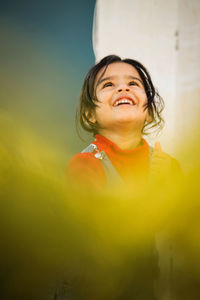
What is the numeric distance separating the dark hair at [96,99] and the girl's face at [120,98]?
0.02 metres

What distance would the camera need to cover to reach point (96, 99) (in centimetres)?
63

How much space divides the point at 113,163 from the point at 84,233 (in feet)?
0.64

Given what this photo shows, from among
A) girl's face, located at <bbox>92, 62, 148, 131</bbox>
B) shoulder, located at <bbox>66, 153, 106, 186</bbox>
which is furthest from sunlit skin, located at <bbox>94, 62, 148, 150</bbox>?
shoulder, located at <bbox>66, 153, 106, 186</bbox>

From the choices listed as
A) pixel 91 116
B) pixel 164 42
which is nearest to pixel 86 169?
pixel 91 116

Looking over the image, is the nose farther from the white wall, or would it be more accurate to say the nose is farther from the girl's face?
the white wall

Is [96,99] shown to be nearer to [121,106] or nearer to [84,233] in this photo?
[121,106]

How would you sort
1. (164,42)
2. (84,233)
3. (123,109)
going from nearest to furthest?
1. (84,233)
2. (123,109)
3. (164,42)

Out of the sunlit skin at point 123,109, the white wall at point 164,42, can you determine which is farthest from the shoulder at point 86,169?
the white wall at point 164,42

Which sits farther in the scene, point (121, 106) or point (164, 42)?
point (164, 42)

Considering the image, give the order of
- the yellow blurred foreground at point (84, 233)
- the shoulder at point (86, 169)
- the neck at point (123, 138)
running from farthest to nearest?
the neck at point (123, 138) < the shoulder at point (86, 169) < the yellow blurred foreground at point (84, 233)

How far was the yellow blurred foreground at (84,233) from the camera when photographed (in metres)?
0.40

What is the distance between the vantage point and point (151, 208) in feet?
1.59

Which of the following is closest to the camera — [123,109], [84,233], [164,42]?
[84,233]

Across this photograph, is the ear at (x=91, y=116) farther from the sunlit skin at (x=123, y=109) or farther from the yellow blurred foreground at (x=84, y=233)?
the yellow blurred foreground at (x=84, y=233)
